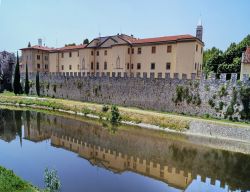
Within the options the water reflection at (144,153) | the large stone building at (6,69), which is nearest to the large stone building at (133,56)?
the large stone building at (6,69)

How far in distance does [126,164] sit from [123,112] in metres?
11.5

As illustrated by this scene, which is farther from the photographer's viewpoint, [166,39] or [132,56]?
[132,56]

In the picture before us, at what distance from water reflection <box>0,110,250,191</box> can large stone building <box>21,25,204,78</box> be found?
13408 millimetres

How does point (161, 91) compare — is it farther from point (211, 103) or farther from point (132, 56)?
point (132, 56)

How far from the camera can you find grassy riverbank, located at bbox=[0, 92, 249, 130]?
2156 cm

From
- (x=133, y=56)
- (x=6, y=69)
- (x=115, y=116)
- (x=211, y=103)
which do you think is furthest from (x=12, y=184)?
→ (x=6, y=69)

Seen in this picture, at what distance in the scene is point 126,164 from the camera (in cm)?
1420

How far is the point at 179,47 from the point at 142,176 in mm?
21715

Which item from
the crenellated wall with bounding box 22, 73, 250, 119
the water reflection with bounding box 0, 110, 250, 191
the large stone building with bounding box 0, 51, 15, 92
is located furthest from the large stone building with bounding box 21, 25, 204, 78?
the water reflection with bounding box 0, 110, 250, 191

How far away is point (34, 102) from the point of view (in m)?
34.4

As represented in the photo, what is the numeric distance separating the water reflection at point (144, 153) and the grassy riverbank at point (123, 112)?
1722 millimetres

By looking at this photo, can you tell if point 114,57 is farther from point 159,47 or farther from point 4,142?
point 4,142

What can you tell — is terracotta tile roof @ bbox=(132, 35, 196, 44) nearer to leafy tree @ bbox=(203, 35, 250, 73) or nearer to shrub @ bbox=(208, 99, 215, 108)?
shrub @ bbox=(208, 99, 215, 108)

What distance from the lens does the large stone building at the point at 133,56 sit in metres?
30.6
